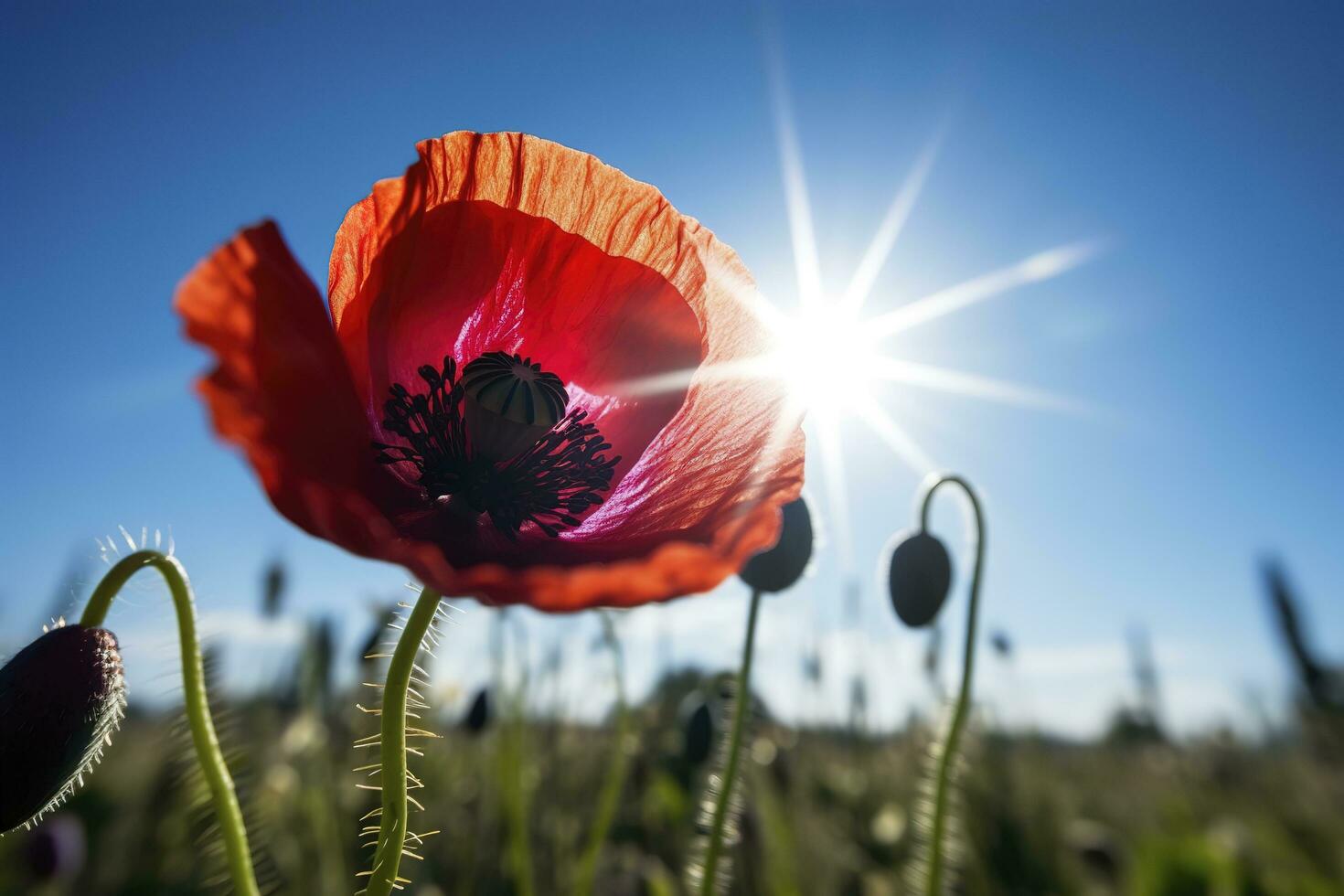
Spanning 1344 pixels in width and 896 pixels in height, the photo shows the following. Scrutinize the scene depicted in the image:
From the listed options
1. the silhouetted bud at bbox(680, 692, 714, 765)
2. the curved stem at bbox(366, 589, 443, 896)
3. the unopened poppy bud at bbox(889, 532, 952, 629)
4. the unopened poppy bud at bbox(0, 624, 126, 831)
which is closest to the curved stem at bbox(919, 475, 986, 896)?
the unopened poppy bud at bbox(889, 532, 952, 629)

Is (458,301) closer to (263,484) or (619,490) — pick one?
(619,490)

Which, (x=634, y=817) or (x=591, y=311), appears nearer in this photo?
(x=591, y=311)

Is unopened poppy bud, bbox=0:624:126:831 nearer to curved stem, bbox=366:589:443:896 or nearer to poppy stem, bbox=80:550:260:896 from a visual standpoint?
poppy stem, bbox=80:550:260:896

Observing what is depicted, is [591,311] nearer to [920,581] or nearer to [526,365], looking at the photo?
[526,365]

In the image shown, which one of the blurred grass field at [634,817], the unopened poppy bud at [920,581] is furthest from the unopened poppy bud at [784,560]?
the blurred grass field at [634,817]

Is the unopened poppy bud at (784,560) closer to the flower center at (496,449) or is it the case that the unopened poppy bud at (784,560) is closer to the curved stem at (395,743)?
the flower center at (496,449)

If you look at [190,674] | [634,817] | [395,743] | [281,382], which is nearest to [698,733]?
[190,674]
